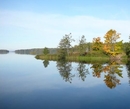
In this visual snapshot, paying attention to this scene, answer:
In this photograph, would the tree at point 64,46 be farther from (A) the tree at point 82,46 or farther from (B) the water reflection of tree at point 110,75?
(B) the water reflection of tree at point 110,75

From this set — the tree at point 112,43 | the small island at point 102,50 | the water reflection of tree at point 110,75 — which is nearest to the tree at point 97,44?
the small island at point 102,50

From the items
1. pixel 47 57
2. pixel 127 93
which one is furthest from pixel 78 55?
pixel 127 93

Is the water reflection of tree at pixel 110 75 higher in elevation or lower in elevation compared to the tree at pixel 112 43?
lower

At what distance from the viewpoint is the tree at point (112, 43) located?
66688mm

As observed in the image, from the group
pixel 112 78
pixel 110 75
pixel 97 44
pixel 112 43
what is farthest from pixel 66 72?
pixel 97 44

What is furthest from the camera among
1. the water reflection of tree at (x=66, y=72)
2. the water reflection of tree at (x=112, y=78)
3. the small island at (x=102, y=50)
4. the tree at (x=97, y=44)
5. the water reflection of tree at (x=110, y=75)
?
the tree at (x=97, y=44)

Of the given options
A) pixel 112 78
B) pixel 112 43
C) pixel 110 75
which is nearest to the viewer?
pixel 112 78

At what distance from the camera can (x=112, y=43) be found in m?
67.8

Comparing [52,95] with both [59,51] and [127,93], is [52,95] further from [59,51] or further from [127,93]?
[59,51]

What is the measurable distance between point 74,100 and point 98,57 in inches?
2195

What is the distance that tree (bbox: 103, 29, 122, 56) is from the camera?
66688mm

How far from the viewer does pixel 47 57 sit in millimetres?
79562

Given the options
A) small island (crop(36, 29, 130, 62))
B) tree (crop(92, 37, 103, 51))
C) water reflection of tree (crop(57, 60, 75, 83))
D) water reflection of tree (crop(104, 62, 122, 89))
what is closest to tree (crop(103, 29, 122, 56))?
small island (crop(36, 29, 130, 62))

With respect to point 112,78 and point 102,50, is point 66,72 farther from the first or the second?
point 102,50
